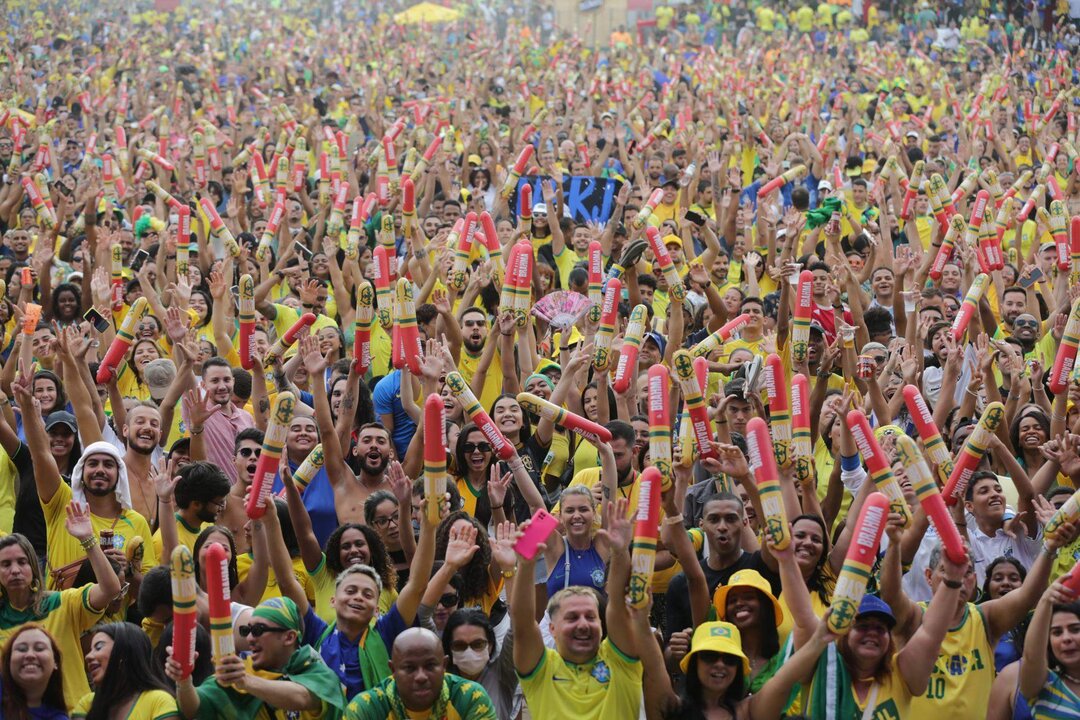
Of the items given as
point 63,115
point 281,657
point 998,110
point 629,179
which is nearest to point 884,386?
point 281,657

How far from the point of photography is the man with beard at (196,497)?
21.5ft

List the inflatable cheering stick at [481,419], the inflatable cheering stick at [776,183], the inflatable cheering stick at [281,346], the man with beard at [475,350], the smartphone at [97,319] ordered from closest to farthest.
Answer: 1. the inflatable cheering stick at [481,419]
2. the inflatable cheering stick at [281,346]
3. the man with beard at [475,350]
4. the smartphone at [97,319]
5. the inflatable cheering stick at [776,183]

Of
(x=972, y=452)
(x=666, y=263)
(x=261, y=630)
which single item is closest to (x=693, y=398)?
(x=972, y=452)

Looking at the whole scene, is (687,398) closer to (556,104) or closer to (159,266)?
(159,266)

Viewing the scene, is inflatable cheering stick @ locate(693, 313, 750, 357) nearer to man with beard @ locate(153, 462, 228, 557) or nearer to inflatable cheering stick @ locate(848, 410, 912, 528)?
man with beard @ locate(153, 462, 228, 557)

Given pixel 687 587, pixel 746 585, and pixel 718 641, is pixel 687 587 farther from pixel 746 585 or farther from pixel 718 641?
pixel 718 641

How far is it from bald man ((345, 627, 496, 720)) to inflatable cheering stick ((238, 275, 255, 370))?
3.91 metres

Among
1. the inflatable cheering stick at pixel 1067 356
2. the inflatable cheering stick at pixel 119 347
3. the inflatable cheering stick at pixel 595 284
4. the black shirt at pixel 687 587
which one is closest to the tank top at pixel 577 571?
the black shirt at pixel 687 587

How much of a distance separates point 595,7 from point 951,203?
27.4 m

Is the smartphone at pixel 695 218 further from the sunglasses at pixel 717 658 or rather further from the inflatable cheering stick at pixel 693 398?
the sunglasses at pixel 717 658

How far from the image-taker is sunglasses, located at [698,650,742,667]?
16.8ft

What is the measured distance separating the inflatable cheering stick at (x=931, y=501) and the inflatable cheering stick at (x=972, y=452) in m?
1.09

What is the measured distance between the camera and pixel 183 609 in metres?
4.62

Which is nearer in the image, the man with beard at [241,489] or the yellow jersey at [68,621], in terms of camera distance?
the yellow jersey at [68,621]
